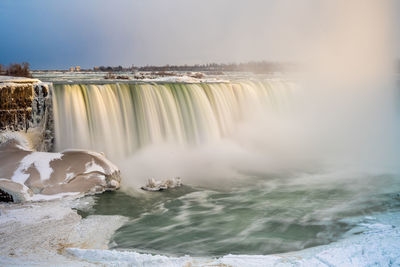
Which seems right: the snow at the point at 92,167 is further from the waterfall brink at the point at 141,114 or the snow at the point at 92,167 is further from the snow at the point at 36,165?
the waterfall brink at the point at 141,114

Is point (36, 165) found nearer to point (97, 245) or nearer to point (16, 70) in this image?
point (97, 245)

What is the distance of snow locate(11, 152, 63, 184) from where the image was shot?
867 cm

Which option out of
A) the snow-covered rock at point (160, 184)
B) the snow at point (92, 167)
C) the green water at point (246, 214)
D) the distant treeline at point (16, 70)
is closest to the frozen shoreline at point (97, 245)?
the green water at point (246, 214)

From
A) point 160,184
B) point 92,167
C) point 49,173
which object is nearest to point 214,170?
point 160,184

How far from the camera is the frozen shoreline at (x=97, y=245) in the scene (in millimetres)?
5016

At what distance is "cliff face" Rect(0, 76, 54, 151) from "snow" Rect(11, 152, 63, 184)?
131 centimetres

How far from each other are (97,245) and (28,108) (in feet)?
19.0

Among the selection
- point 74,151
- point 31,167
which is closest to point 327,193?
point 74,151

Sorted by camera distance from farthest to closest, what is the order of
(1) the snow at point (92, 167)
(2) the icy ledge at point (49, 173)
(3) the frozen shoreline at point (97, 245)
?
(1) the snow at point (92, 167)
(2) the icy ledge at point (49, 173)
(3) the frozen shoreline at point (97, 245)

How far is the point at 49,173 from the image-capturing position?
29.3 feet

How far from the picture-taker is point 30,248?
5855 millimetres

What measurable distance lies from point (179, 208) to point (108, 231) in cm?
186

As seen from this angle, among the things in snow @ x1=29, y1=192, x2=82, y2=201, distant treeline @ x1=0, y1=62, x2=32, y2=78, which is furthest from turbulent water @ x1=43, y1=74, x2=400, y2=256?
distant treeline @ x1=0, y1=62, x2=32, y2=78

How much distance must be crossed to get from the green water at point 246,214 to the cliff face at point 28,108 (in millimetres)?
3106
